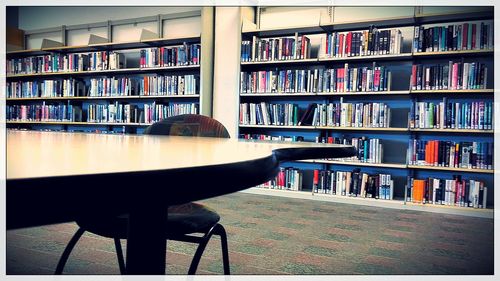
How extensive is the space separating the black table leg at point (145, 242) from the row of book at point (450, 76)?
3.11m

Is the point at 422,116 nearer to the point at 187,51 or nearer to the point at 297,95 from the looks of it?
the point at 297,95

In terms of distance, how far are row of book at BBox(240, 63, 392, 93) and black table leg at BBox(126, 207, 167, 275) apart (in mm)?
3096

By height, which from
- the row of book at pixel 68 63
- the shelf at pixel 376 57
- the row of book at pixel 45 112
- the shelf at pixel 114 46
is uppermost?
the shelf at pixel 114 46

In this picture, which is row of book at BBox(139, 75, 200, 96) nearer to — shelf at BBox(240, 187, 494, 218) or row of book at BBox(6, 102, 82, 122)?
row of book at BBox(6, 102, 82, 122)

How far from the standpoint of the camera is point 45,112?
5000 mm

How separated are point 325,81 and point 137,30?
8.02 ft

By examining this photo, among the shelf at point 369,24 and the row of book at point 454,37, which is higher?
the shelf at point 369,24

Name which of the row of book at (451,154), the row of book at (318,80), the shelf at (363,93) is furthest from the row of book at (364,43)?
the row of book at (451,154)

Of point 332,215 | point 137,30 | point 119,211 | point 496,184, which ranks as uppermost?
point 137,30

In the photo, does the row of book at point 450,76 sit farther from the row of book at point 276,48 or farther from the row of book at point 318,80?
the row of book at point 276,48

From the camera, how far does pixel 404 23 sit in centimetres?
356

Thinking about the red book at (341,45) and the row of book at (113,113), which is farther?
the row of book at (113,113)

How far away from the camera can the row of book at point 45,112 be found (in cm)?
489

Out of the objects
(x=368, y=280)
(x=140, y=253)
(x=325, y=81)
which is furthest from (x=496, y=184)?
(x=140, y=253)
